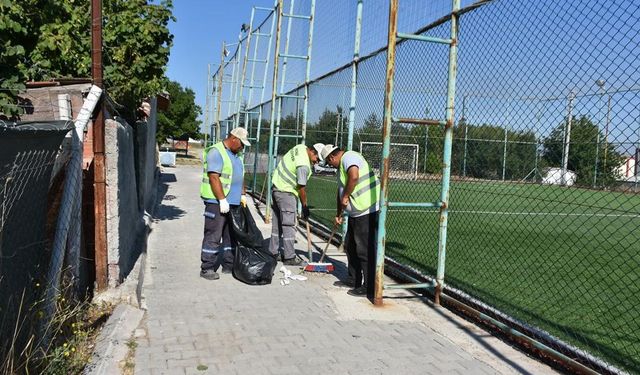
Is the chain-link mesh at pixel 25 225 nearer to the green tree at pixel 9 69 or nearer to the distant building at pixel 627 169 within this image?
the green tree at pixel 9 69

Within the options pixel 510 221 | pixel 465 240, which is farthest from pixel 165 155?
pixel 465 240

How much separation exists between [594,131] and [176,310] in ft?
13.2

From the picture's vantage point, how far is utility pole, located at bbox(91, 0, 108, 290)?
5.67 meters

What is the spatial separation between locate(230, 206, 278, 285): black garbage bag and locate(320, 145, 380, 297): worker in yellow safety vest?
1.06m

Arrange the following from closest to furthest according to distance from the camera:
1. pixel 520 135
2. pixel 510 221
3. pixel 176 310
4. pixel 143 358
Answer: pixel 143 358 < pixel 520 135 < pixel 176 310 < pixel 510 221

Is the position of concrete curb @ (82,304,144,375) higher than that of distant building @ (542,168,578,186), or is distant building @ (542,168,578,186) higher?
distant building @ (542,168,578,186)

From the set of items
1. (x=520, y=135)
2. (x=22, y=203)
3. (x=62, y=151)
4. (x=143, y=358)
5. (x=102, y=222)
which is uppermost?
(x=520, y=135)

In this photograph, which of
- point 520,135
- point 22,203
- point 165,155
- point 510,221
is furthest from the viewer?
point 165,155

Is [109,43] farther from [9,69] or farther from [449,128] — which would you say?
[449,128]

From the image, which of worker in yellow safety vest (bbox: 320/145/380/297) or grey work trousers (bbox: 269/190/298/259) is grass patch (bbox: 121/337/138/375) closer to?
worker in yellow safety vest (bbox: 320/145/380/297)

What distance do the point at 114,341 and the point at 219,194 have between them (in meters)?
2.58

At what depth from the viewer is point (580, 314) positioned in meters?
6.12

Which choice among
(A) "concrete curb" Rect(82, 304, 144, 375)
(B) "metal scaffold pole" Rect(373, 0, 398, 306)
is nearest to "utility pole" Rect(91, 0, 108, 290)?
(A) "concrete curb" Rect(82, 304, 144, 375)

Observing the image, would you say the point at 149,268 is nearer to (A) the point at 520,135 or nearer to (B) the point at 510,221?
(A) the point at 520,135
